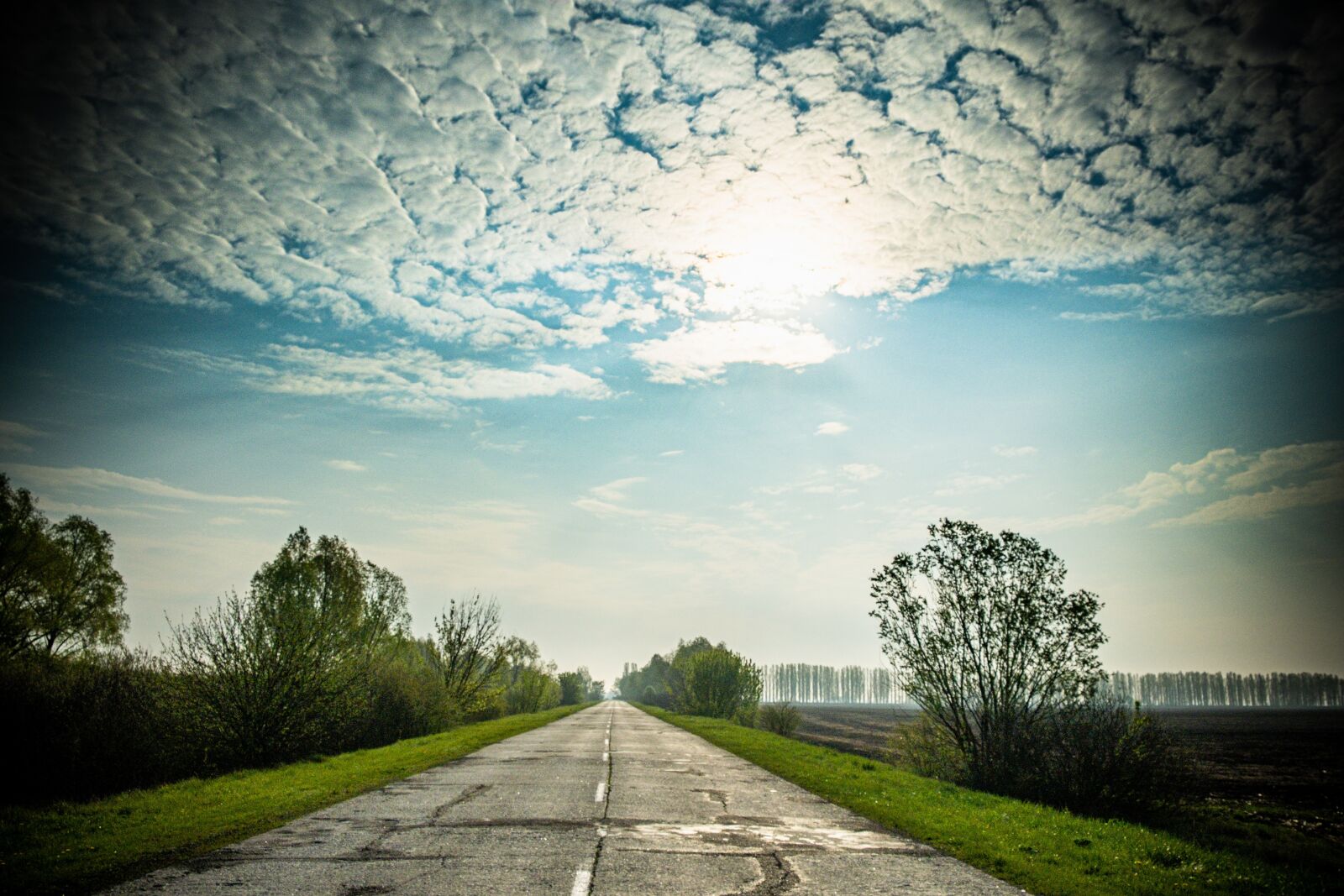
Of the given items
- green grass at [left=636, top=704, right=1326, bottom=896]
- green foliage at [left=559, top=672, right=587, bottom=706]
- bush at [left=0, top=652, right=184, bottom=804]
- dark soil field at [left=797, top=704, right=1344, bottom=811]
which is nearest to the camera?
green grass at [left=636, top=704, right=1326, bottom=896]

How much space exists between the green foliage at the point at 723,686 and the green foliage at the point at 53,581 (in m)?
42.5

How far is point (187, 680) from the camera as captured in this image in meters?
19.6

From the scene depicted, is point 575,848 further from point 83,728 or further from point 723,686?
point 723,686

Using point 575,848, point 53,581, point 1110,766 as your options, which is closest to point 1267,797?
point 1110,766

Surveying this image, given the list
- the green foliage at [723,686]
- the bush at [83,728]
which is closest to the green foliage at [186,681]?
the bush at [83,728]

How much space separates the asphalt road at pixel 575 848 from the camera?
7117mm

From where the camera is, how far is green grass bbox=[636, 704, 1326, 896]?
8.30 meters

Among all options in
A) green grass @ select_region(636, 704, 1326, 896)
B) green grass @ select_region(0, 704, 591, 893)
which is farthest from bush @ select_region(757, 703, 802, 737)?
green grass @ select_region(0, 704, 591, 893)

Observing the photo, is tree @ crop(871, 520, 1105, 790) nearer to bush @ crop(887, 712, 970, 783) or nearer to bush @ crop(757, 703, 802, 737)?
bush @ crop(887, 712, 970, 783)

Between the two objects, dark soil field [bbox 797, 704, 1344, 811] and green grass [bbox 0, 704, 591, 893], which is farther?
dark soil field [bbox 797, 704, 1344, 811]

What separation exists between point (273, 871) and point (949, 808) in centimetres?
1150

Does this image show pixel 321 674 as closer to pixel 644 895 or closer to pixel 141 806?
pixel 141 806

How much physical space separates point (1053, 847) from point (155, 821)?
548 inches

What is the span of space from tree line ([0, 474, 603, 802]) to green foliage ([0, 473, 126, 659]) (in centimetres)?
7
